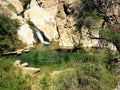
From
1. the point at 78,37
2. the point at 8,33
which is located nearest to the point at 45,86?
the point at 8,33

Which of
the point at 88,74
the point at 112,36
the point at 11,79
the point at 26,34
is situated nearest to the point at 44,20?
the point at 26,34

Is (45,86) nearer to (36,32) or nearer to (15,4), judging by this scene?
(36,32)

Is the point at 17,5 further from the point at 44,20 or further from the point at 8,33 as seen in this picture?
the point at 8,33

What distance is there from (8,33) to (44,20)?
6.43 metres

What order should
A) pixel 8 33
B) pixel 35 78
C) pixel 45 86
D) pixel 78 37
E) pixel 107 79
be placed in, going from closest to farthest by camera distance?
pixel 107 79 → pixel 45 86 → pixel 35 78 → pixel 8 33 → pixel 78 37

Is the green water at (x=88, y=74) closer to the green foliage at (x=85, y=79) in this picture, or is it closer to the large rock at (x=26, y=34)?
the green foliage at (x=85, y=79)

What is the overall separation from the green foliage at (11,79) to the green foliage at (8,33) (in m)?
12.9

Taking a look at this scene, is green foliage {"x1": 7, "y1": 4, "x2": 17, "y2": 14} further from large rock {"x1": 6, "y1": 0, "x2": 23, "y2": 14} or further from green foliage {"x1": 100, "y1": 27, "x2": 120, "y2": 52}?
green foliage {"x1": 100, "y1": 27, "x2": 120, "y2": 52}

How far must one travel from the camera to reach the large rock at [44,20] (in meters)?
39.0

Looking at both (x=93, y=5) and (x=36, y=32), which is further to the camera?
(x=36, y=32)

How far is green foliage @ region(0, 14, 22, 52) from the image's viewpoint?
107 feet

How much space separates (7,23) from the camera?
3497cm

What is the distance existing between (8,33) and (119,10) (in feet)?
37.2

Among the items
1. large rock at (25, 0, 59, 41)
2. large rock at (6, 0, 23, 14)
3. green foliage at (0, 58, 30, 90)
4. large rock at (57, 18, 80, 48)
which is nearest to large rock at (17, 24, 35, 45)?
large rock at (25, 0, 59, 41)
